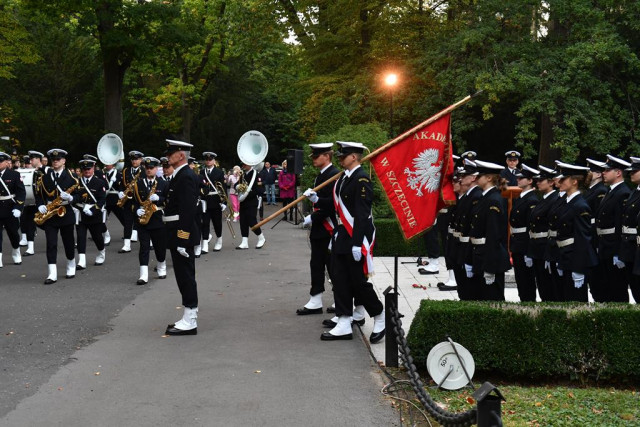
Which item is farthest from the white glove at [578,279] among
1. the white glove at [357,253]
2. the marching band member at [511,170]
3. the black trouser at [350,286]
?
the marching band member at [511,170]

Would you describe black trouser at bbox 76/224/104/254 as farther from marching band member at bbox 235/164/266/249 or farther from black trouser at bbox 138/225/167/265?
marching band member at bbox 235/164/266/249

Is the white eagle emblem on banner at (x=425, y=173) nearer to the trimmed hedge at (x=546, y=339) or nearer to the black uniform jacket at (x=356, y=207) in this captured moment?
the black uniform jacket at (x=356, y=207)

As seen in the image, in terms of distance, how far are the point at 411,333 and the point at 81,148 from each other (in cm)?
3381

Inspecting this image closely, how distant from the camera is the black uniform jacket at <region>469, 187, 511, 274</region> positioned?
8.52m

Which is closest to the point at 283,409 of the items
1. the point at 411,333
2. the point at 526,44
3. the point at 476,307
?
the point at 411,333

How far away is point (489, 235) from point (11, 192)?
9.99 metres

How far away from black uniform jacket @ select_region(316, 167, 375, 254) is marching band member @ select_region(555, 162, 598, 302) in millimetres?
2523

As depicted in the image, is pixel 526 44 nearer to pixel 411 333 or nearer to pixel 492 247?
pixel 492 247

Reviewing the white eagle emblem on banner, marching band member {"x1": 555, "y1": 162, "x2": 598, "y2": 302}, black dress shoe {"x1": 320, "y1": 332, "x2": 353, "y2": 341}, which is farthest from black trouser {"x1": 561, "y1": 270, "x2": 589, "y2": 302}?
black dress shoe {"x1": 320, "y1": 332, "x2": 353, "y2": 341}

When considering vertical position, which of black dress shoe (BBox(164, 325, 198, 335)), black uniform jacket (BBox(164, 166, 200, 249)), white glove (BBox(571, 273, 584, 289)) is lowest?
black dress shoe (BBox(164, 325, 198, 335))

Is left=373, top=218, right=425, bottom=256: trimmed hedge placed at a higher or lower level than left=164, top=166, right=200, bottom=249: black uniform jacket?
lower

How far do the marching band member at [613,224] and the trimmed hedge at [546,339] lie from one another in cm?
237

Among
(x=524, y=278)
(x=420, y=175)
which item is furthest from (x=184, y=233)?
(x=524, y=278)

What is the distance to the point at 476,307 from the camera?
24.2ft
